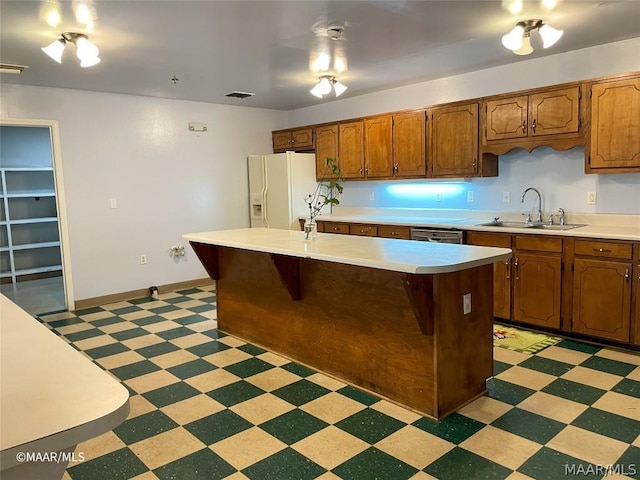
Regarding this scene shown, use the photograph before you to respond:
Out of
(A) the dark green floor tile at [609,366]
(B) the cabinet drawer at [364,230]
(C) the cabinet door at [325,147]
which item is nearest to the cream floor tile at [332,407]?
(A) the dark green floor tile at [609,366]

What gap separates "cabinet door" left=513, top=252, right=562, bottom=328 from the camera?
12.8 ft

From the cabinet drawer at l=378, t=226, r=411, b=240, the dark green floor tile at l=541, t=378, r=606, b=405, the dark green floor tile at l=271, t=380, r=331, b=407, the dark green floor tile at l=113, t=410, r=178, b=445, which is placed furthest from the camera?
the cabinet drawer at l=378, t=226, r=411, b=240

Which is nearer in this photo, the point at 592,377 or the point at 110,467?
the point at 110,467

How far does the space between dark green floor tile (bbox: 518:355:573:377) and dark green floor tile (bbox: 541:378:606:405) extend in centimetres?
15

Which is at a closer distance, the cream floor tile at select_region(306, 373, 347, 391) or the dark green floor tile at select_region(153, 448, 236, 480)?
the dark green floor tile at select_region(153, 448, 236, 480)

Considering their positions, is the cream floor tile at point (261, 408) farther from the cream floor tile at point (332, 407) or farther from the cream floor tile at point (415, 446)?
the cream floor tile at point (415, 446)

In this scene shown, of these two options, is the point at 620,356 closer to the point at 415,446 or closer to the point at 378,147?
the point at 415,446

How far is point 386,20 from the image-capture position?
3203 millimetres

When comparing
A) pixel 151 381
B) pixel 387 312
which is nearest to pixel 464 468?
pixel 387 312

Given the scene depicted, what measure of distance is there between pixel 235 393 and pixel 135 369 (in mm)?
946

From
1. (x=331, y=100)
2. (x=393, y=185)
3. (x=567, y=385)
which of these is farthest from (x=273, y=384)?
(x=331, y=100)

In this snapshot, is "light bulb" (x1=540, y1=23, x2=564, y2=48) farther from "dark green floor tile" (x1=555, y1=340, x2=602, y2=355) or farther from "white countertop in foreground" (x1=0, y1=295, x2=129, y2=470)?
"white countertop in foreground" (x1=0, y1=295, x2=129, y2=470)

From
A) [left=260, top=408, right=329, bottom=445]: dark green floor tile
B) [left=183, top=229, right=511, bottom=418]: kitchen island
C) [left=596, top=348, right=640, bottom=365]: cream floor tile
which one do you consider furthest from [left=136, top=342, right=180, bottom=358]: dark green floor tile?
[left=596, top=348, right=640, bottom=365]: cream floor tile

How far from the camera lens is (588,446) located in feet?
7.68
